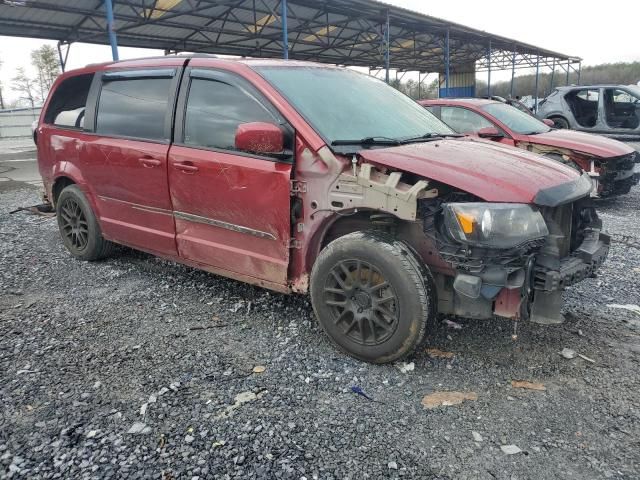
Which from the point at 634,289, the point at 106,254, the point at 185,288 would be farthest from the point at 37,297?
the point at 634,289

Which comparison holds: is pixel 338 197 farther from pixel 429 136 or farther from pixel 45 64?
pixel 45 64

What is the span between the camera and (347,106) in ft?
11.3

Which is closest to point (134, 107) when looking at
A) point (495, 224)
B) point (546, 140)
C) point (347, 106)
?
point (347, 106)

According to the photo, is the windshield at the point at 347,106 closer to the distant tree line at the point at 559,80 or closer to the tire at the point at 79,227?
the tire at the point at 79,227

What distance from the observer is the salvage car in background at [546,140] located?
262 inches

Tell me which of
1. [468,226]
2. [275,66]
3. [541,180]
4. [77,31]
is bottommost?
[468,226]

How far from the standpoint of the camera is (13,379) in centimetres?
280

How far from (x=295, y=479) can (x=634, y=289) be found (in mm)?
3423

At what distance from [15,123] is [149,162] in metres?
26.5

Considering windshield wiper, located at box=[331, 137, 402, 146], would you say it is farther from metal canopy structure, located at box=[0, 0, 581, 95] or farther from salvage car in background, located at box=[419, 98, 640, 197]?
metal canopy structure, located at box=[0, 0, 581, 95]

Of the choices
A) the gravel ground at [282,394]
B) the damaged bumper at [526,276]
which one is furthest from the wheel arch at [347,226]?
the gravel ground at [282,394]

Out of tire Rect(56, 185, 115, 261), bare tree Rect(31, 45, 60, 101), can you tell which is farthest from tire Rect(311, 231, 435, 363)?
bare tree Rect(31, 45, 60, 101)

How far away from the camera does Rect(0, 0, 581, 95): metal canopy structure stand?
1323cm

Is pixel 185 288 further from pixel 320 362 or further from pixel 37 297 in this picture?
pixel 320 362
